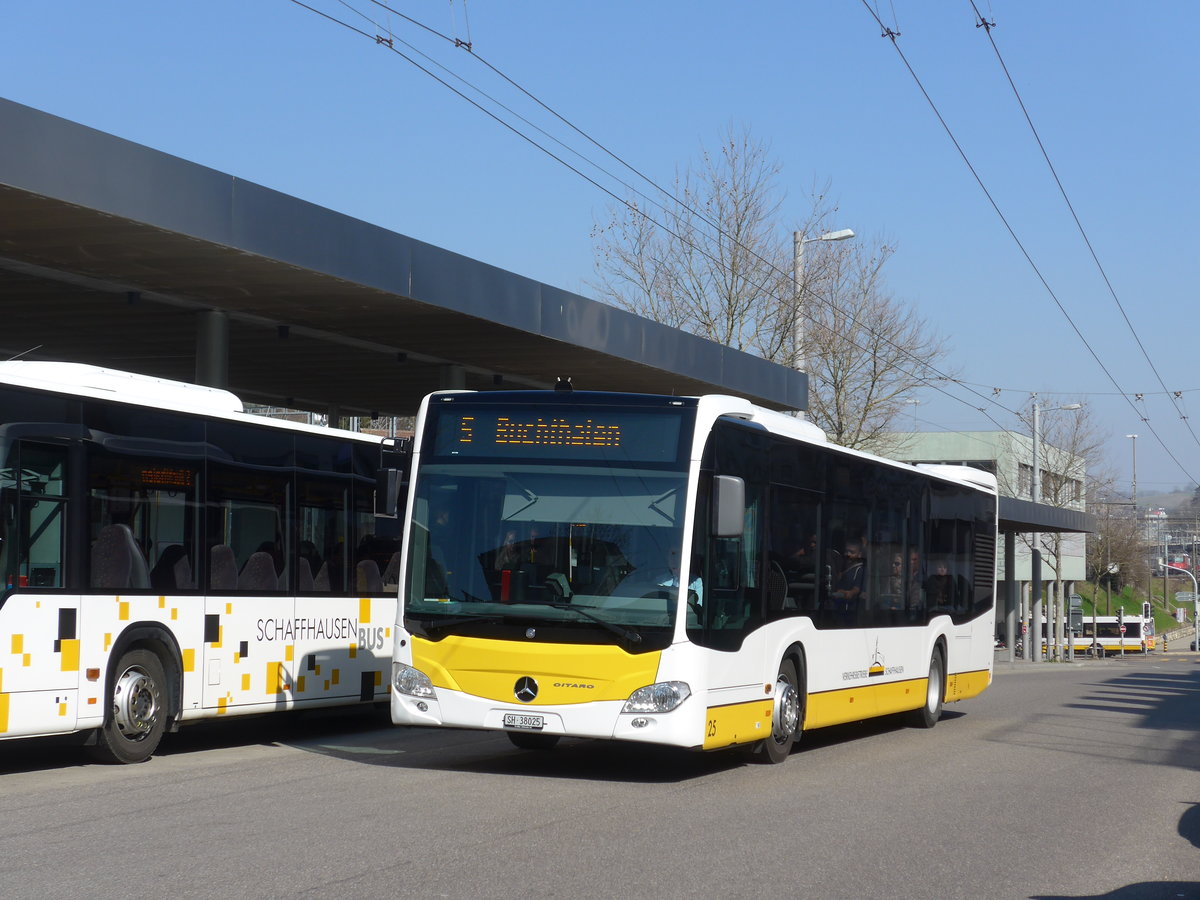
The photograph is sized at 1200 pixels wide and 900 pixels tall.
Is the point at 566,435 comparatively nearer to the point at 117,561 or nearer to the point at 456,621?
the point at 456,621

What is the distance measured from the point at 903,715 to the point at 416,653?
9125 millimetres

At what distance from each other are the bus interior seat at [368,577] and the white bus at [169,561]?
0.06ft

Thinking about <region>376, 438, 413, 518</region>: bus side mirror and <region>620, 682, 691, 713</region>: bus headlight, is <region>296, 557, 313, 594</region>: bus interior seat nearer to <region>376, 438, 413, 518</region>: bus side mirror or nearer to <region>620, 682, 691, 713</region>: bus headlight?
<region>376, 438, 413, 518</region>: bus side mirror

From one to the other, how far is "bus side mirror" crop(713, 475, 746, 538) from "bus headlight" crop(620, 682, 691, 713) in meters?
1.16

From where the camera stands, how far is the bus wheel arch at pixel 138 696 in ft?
39.0

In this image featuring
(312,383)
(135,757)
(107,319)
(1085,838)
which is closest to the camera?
(1085,838)

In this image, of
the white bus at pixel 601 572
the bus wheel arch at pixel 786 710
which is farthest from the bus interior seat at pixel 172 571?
the bus wheel arch at pixel 786 710

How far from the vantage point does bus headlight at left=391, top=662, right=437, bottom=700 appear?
1162cm

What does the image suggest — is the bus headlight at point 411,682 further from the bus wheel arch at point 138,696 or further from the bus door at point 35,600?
the bus door at point 35,600

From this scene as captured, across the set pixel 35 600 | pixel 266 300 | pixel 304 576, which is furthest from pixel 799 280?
pixel 35 600

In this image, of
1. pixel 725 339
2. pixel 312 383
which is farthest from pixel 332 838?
pixel 725 339

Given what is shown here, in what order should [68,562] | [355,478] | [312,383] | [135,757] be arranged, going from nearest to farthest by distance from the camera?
[68,562] < [135,757] < [355,478] < [312,383]

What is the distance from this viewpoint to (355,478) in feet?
50.6

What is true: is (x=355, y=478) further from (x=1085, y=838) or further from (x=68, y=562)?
(x=1085, y=838)
